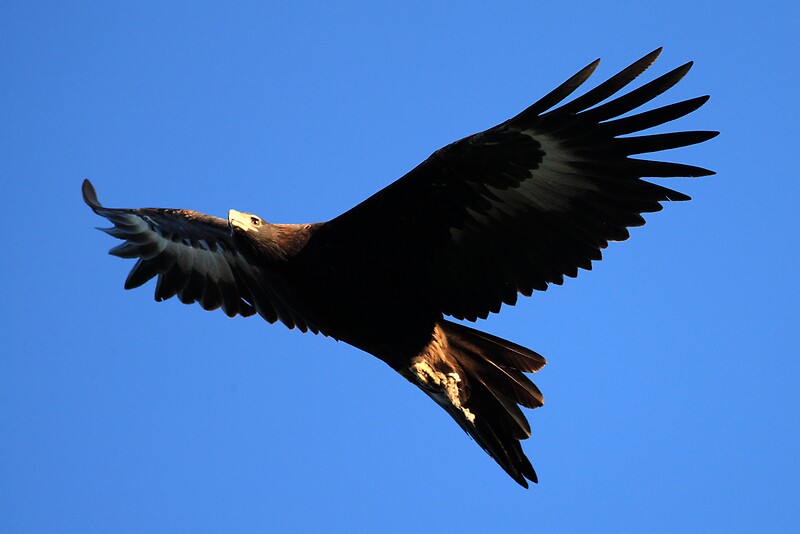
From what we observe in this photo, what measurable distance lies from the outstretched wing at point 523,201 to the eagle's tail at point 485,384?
0.23 meters

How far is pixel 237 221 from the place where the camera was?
6543 mm

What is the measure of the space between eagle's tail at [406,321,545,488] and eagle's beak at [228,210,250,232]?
130 centimetres

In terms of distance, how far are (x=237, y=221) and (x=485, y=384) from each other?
5.98 feet

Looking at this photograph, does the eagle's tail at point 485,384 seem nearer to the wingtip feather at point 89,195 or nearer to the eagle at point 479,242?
the eagle at point 479,242

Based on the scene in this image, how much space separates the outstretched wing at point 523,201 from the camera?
19.8 feet

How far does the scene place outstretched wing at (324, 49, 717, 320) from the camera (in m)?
6.02

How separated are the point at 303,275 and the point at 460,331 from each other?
1065 mm

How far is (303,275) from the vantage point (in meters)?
6.50

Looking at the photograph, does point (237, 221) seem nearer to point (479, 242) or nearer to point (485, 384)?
point (479, 242)

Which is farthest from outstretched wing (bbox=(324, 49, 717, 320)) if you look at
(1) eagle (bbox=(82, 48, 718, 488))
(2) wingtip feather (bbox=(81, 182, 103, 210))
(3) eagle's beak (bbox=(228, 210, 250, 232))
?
(2) wingtip feather (bbox=(81, 182, 103, 210))

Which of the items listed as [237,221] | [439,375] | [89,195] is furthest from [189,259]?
[439,375]

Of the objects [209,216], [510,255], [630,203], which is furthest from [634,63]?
[209,216]

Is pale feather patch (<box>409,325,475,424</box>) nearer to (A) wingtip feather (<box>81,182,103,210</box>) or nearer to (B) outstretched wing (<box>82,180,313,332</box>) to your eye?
(B) outstretched wing (<box>82,180,313,332</box>)

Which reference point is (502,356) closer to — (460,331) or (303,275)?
(460,331)
